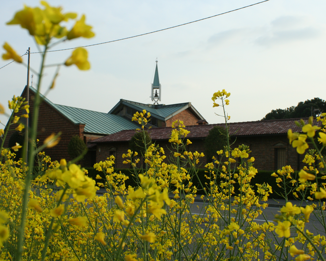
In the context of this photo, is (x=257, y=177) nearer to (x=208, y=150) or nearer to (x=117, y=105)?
(x=208, y=150)

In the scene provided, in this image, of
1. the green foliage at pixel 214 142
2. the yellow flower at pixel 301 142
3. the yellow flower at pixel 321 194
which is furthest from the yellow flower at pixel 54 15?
the green foliage at pixel 214 142

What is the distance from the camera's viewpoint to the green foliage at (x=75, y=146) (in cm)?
2238

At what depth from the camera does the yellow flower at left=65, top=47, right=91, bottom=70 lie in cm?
98

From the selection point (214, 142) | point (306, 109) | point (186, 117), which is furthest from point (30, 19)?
point (306, 109)

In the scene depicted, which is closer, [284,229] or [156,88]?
[284,229]

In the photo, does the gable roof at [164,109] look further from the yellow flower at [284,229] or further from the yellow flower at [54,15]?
the yellow flower at [54,15]

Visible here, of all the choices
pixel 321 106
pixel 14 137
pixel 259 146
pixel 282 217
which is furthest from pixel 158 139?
pixel 321 106

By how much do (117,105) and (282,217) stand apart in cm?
3207

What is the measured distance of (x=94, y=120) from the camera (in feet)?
90.9

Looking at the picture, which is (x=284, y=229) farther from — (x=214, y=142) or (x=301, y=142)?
A: (x=214, y=142)

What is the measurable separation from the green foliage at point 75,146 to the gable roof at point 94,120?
5.35 feet

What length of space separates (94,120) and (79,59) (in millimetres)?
27350

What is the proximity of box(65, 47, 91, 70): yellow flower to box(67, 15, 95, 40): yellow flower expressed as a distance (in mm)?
42

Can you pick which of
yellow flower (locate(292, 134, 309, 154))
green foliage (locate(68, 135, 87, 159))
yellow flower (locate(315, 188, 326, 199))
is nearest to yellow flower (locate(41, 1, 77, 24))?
yellow flower (locate(292, 134, 309, 154))
